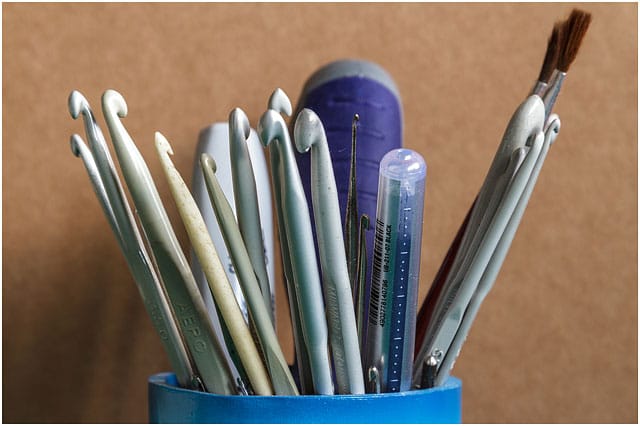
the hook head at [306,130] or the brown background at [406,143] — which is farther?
the brown background at [406,143]

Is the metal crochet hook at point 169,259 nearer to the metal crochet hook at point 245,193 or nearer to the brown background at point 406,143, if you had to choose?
the metal crochet hook at point 245,193

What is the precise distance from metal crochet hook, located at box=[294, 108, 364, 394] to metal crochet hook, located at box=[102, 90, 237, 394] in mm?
44

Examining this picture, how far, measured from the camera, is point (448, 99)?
0.47 meters

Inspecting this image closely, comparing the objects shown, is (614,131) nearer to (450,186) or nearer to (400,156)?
(450,186)

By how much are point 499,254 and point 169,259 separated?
4.7 inches

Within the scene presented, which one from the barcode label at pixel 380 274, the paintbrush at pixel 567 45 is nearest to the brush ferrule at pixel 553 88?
the paintbrush at pixel 567 45

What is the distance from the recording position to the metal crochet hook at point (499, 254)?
0.98 feet

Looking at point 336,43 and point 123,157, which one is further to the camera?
point 336,43

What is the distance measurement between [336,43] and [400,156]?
21cm

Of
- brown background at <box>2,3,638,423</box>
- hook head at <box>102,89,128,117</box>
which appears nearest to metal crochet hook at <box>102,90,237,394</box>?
hook head at <box>102,89,128,117</box>

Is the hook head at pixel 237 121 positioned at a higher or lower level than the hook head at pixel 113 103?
lower

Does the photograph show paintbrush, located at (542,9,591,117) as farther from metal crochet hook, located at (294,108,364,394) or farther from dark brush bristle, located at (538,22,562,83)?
metal crochet hook, located at (294,108,364,394)

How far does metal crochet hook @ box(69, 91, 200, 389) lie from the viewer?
0.30 m

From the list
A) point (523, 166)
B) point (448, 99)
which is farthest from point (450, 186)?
point (523, 166)
